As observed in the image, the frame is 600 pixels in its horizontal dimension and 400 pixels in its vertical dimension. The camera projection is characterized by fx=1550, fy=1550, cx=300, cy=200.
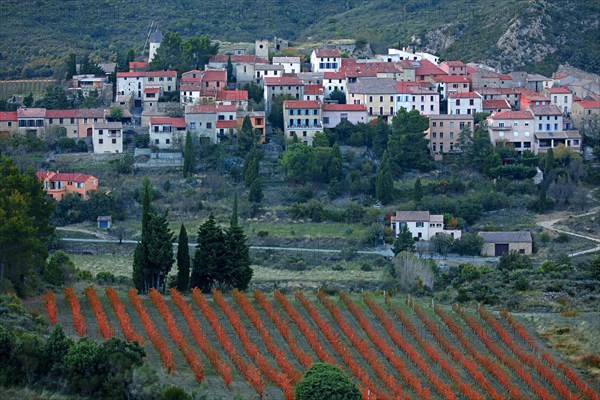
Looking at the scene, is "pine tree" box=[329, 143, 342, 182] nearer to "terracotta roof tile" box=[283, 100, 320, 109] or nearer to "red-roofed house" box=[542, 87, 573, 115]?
"terracotta roof tile" box=[283, 100, 320, 109]

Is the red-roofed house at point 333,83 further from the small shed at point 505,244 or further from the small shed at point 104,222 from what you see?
the small shed at point 505,244

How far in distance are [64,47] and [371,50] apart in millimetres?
18455

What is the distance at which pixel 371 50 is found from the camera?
79.1m

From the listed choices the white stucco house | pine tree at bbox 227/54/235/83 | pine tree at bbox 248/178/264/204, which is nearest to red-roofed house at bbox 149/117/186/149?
pine tree at bbox 248/178/264/204

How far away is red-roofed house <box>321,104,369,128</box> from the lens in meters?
65.4

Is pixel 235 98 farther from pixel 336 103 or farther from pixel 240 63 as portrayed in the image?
pixel 240 63

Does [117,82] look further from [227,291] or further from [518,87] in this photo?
[227,291]

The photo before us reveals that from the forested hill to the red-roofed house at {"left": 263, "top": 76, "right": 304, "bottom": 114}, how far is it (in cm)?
1316

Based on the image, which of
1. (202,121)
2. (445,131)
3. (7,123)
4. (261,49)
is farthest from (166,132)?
(261,49)

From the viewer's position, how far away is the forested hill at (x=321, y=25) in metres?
81.8

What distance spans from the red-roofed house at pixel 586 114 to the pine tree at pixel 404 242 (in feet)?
50.3

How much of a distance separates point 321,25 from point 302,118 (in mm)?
28896

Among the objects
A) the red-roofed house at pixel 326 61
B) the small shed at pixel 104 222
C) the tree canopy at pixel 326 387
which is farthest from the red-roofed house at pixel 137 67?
the tree canopy at pixel 326 387

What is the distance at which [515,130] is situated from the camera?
2554 inches
